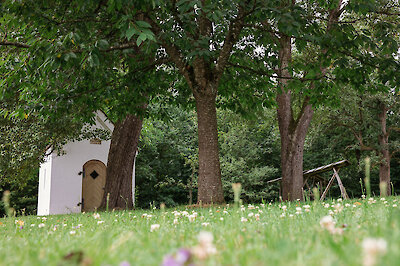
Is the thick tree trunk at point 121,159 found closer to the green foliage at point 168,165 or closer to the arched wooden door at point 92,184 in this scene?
the arched wooden door at point 92,184

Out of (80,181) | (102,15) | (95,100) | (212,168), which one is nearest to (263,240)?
(212,168)

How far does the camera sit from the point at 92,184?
1820cm

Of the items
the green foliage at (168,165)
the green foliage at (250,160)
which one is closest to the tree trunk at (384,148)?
the green foliage at (250,160)

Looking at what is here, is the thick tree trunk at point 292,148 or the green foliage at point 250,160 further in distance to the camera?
the green foliage at point 250,160

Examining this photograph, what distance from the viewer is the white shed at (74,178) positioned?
56.7ft

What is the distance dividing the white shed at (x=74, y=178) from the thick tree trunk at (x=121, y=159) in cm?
502

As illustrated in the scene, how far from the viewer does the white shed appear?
17281 mm

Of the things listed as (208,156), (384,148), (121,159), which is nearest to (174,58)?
(208,156)

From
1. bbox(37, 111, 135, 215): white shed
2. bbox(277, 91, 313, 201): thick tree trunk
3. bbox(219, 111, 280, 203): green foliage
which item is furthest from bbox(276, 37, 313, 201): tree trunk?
bbox(219, 111, 280, 203): green foliage

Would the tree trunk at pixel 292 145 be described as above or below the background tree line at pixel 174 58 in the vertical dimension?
below

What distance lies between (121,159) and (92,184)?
6.43m

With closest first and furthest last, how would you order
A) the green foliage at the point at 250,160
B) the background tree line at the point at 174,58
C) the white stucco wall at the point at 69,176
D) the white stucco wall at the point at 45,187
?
the background tree line at the point at 174,58
the white stucco wall at the point at 69,176
the white stucco wall at the point at 45,187
the green foliage at the point at 250,160

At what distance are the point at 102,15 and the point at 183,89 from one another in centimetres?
341

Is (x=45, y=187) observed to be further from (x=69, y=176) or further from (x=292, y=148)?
(x=292, y=148)
